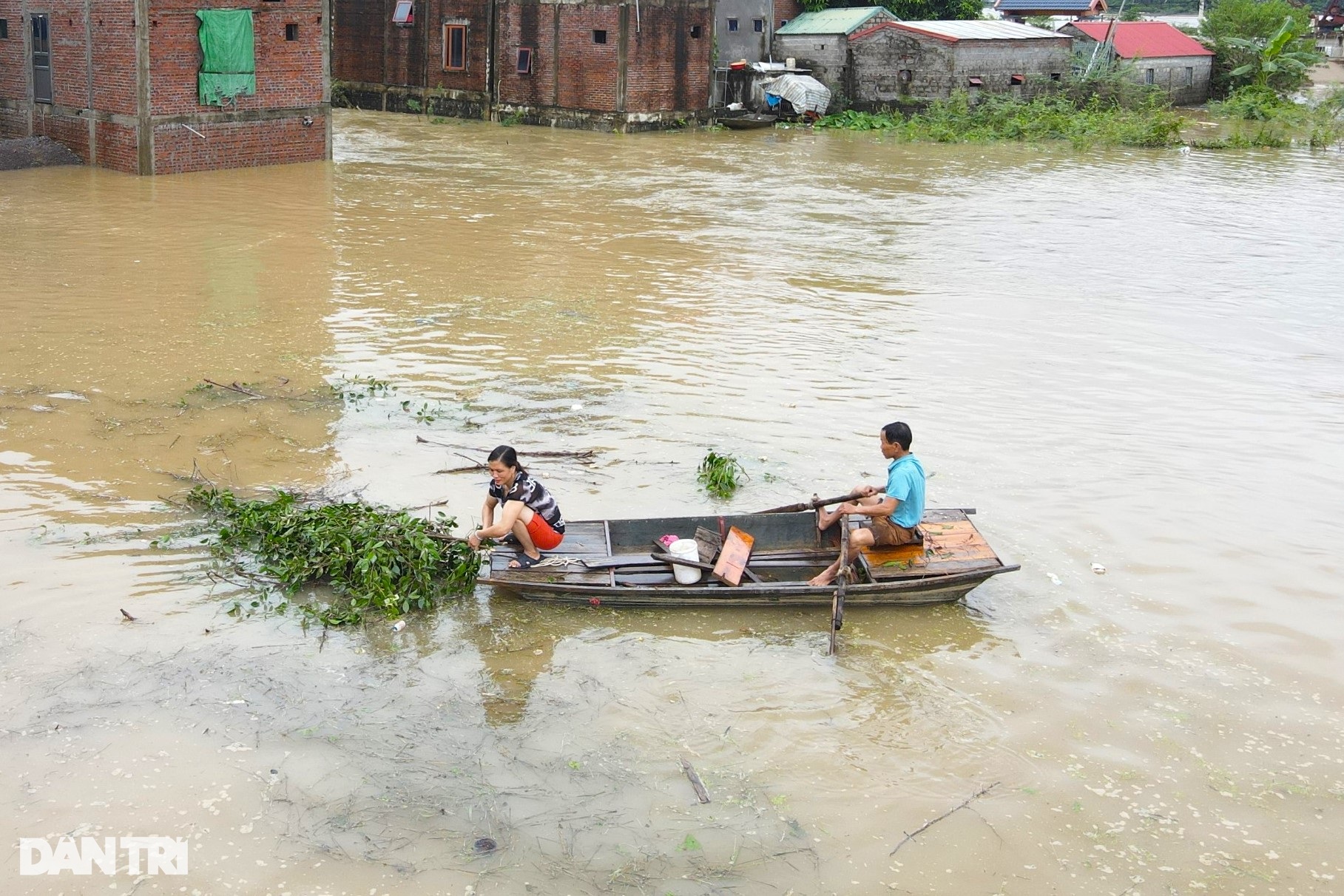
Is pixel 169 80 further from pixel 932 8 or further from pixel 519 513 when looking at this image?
pixel 932 8

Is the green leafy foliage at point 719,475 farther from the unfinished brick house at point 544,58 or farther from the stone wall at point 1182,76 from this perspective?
the stone wall at point 1182,76

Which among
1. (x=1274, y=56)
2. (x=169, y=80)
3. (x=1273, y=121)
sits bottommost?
(x=169, y=80)

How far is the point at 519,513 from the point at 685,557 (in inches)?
42.6

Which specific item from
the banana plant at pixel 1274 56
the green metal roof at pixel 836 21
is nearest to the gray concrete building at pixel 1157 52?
the banana plant at pixel 1274 56

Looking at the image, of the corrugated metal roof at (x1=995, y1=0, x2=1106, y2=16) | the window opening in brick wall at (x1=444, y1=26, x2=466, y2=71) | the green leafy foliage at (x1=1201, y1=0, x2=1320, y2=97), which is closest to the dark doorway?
the window opening in brick wall at (x1=444, y1=26, x2=466, y2=71)

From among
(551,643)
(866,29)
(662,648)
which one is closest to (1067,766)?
(662,648)

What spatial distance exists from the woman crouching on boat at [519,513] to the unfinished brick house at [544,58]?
2629cm

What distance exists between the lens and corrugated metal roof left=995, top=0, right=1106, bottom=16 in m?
53.2

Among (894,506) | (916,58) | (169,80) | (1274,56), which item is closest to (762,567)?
(894,506)

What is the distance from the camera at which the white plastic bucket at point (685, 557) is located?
7.88m

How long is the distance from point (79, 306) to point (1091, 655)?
11.2 meters

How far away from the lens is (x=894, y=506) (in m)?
7.98

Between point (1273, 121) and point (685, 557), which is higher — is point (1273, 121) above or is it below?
above
